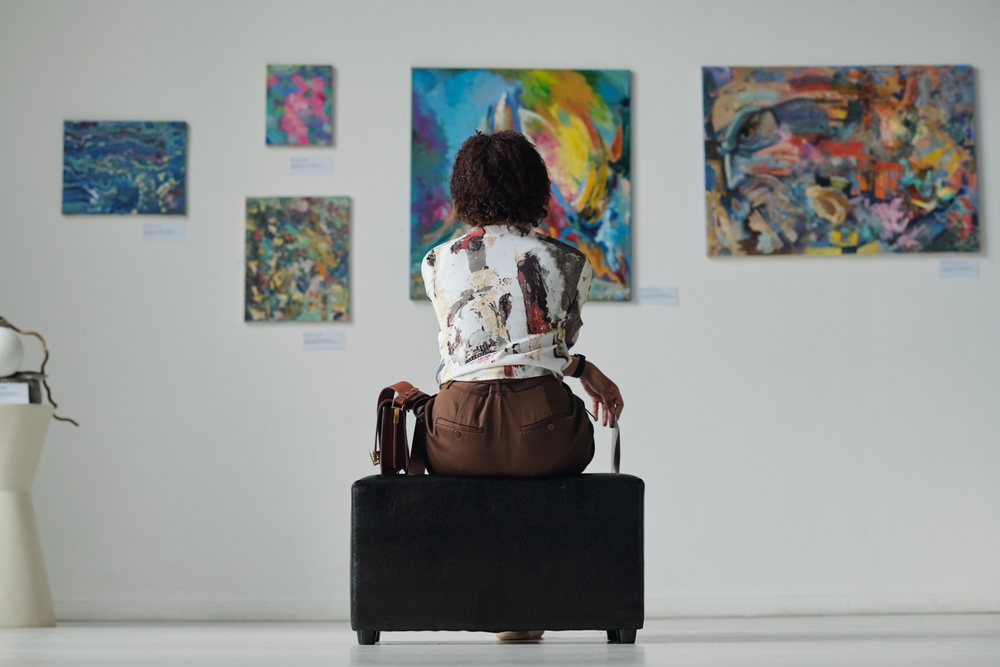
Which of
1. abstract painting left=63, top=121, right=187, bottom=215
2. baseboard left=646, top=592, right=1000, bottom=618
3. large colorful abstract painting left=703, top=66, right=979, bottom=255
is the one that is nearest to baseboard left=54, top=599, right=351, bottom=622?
baseboard left=646, top=592, right=1000, bottom=618

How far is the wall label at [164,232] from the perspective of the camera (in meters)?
3.68

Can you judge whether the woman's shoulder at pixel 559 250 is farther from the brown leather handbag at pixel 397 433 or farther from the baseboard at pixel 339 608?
the baseboard at pixel 339 608

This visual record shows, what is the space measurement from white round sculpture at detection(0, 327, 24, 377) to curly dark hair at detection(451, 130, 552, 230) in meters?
1.78

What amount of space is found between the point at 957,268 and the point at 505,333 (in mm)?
2466

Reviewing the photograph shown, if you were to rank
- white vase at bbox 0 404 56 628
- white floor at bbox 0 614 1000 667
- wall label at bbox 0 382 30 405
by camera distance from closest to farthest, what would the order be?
white floor at bbox 0 614 1000 667
white vase at bbox 0 404 56 628
wall label at bbox 0 382 30 405

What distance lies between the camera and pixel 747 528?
11.8 ft

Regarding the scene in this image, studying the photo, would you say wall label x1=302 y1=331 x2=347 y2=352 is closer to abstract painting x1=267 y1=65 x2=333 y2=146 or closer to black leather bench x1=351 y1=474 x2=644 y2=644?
abstract painting x1=267 y1=65 x2=333 y2=146

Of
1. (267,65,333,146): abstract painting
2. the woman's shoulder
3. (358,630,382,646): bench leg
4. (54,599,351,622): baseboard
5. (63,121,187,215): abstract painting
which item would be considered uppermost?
(267,65,333,146): abstract painting

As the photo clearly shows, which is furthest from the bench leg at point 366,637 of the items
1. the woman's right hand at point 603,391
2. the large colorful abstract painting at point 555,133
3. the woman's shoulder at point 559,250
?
the large colorful abstract painting at point 555,133

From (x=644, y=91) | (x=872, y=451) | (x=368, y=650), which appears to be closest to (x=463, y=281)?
(x=368, y=650)

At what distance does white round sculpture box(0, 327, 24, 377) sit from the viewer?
3051mm

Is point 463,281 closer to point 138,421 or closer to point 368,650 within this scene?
point 368,650

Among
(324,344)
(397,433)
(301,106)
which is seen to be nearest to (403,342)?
(324,344)

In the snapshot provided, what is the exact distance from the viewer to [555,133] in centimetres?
370
